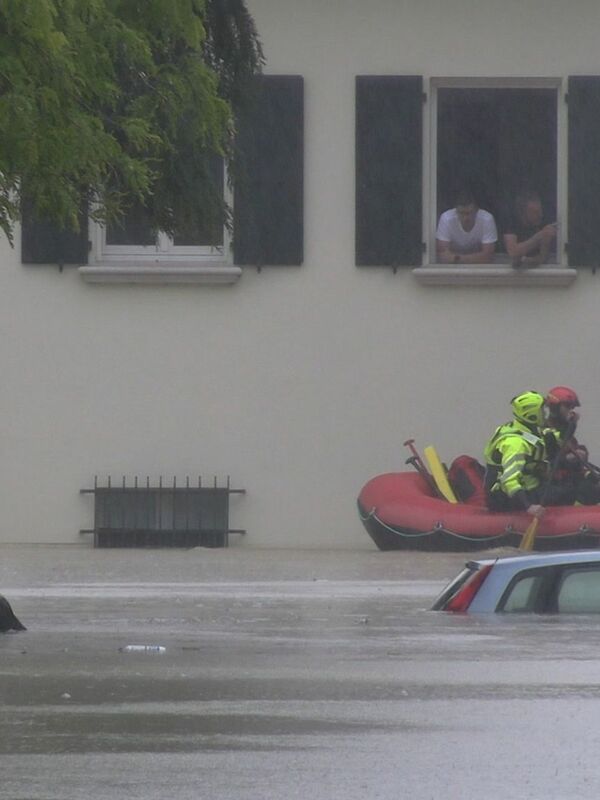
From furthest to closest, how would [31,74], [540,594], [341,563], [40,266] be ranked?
[40,266]
[341,563]
[540,594]
[31,74]

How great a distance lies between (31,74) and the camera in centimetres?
955

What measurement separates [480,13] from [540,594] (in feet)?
34.1

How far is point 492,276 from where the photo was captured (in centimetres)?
2081

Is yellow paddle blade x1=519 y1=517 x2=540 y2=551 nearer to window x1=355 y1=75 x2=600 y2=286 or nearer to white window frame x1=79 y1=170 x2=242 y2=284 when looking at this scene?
window x1=355 y1=75 x2=600 y2=286

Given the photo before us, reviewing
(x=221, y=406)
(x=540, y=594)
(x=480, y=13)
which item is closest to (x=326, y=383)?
(x=221, y=406)

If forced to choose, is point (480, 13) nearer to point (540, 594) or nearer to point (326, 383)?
point (326, 383)

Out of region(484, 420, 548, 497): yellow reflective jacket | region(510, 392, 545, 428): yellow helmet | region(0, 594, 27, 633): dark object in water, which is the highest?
region(510, 392, 545, 428): yellow helmet

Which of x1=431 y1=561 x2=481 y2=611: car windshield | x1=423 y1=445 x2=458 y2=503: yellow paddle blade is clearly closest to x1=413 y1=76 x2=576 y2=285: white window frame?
x1=423 y1=445 x2=458 y2=503: yellow paddle blade

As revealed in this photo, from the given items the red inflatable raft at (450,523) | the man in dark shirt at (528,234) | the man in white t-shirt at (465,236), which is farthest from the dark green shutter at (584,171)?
the red inflatable raft at (450,523)

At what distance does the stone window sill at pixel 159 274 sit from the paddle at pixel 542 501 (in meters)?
3.64

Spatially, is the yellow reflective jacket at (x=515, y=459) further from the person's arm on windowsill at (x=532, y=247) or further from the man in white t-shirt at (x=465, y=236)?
the man in white t-shirt at (x=465, y=236)

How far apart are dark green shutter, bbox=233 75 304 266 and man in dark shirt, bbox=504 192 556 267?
83.6 inches

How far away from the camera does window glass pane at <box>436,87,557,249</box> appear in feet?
69.4

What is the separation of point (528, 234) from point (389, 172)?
1.55m
